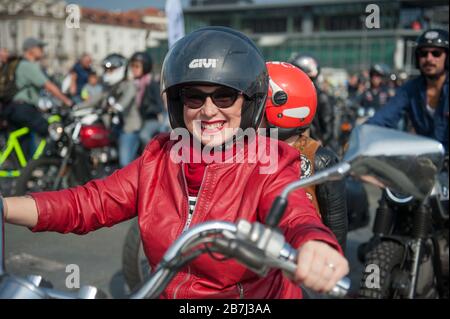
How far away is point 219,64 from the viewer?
1.59 metres

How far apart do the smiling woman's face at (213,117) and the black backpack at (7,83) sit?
5.50 m

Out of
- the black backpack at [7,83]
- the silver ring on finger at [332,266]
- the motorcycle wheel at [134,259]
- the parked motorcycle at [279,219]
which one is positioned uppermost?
the parked motorcycle at [279,219]

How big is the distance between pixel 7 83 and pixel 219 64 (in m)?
5.76

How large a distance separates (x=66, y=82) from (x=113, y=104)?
599 cm

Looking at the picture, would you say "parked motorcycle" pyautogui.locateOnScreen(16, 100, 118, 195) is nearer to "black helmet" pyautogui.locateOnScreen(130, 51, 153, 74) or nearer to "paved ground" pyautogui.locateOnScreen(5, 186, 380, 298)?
"black helmet" pyautogui.locateOnScreen(130, 51, 153, 74)

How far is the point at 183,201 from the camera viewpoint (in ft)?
Result: 5.66

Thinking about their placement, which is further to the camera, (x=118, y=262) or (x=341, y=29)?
(x=341, y=29)

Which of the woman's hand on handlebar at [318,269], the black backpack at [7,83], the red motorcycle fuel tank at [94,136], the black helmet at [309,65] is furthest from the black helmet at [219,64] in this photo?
the black backpack at [7,83]

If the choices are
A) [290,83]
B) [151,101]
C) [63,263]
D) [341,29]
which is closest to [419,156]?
[290,83]

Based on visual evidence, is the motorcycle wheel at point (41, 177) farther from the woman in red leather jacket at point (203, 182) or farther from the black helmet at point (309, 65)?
the woman in red leather jacket at point (203, 182)

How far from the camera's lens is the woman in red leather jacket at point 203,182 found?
63.5 inches

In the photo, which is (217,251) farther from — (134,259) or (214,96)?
(134,259)

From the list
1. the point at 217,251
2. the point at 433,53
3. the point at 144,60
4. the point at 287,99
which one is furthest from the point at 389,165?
the point at 144,60
